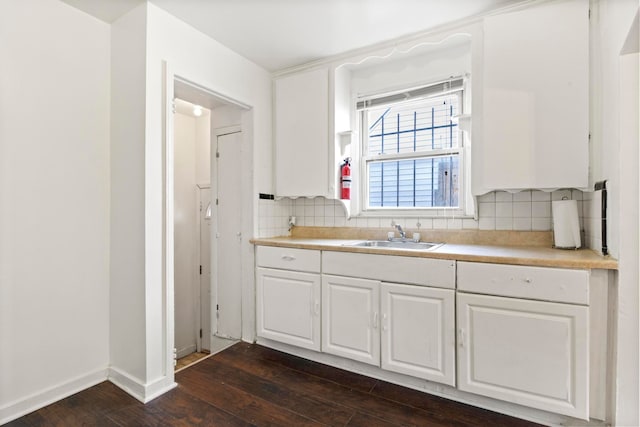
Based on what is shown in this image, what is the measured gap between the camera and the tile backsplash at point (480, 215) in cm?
198

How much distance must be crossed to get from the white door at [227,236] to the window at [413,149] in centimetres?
119

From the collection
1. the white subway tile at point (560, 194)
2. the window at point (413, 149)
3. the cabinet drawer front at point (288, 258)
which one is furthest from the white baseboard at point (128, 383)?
the white subway tile at point (560, 194)

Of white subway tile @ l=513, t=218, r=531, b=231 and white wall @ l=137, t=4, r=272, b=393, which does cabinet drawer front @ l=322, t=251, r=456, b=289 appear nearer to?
white subway tile @ l=513, t=218, r=531, b=231

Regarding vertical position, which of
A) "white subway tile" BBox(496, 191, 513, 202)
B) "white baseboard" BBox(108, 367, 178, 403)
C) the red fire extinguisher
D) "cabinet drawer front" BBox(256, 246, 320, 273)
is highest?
the red fire extinguisher

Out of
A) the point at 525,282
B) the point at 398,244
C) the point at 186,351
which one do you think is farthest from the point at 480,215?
the point at 186,351

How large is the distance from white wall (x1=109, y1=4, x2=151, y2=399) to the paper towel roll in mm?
2537

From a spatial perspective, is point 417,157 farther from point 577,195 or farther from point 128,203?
point 128,203

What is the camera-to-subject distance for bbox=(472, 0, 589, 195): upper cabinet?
1766 mm

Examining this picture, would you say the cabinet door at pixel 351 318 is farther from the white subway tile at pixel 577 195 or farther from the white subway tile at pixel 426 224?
the white subway tile at pixel 577 195

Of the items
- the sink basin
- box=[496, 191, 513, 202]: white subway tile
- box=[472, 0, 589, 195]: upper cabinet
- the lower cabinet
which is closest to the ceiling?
box=[472, 0, 589, 195]: upper cabinet

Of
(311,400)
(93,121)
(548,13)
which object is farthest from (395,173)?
(93,121)

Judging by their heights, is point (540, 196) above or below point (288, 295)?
above

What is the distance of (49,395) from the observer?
1.83 m

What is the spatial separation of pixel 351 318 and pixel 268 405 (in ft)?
2.38
